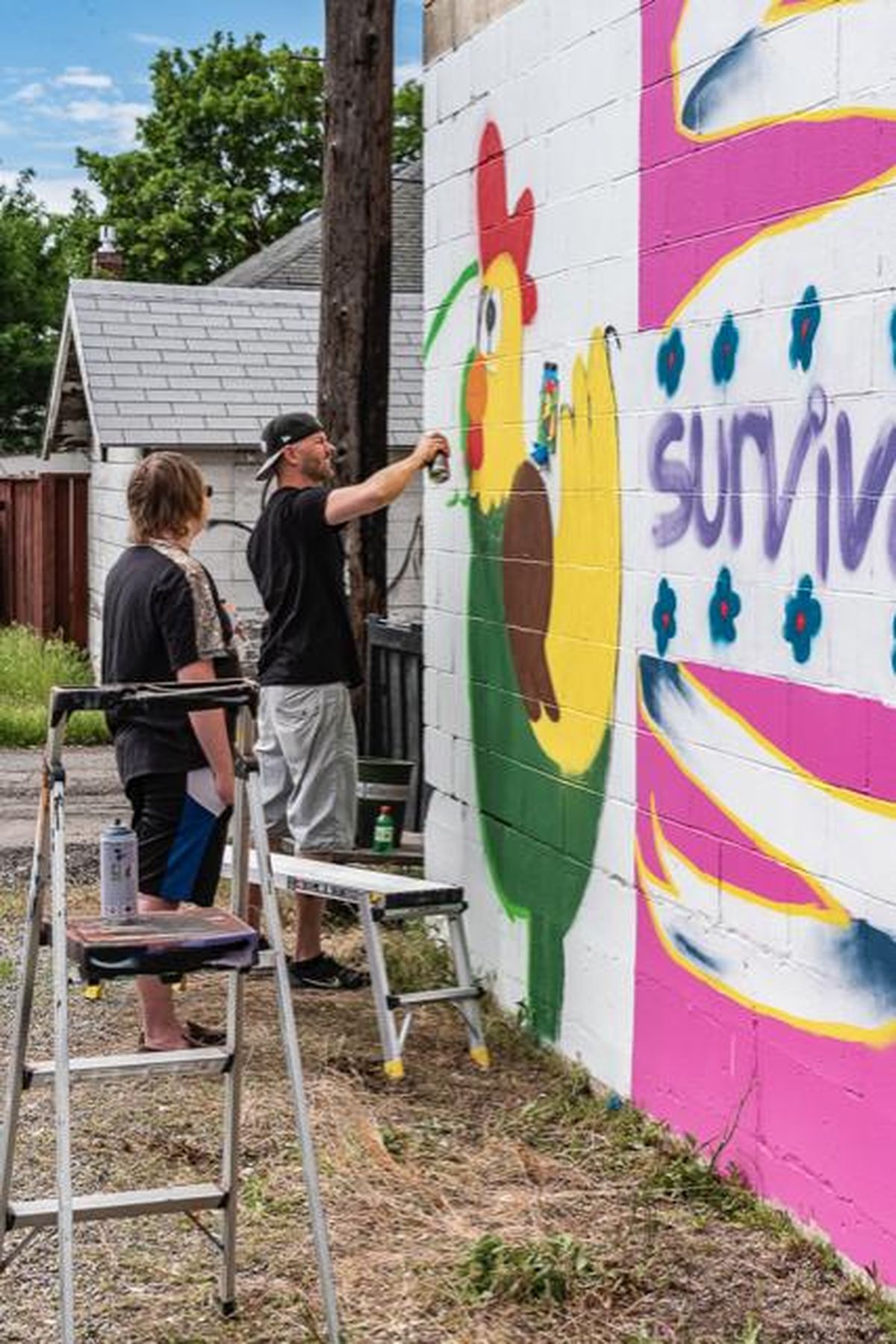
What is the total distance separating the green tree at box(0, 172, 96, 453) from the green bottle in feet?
104

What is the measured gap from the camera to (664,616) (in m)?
5.41

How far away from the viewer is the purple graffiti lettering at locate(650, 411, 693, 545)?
17.3 feet

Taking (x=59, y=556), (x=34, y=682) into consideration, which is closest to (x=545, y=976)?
(x=34, y=682)

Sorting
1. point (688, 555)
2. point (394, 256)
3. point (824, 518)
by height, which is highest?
point (394, 256)

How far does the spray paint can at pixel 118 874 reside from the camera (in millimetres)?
4508

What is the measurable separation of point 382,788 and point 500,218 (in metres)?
2.52

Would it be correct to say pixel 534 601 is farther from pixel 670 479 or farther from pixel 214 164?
pixel 214 164

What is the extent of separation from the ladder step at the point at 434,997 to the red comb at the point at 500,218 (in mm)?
2138

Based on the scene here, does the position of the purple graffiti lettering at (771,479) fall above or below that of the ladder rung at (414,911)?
above

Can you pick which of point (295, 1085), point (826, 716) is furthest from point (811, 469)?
point (295, 1085)

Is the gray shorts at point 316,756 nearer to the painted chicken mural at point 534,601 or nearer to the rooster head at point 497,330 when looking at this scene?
the painted chicken mural at point 534,601

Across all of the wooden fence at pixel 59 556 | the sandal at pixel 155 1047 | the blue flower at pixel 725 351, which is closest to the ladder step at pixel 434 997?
the sandal at pixel 155 1047

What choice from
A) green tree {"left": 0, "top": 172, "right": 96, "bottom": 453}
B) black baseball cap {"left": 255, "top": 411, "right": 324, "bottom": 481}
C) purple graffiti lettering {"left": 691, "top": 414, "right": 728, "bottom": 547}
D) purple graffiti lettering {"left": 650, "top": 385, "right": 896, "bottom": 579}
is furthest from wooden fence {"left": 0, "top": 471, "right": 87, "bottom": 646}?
green tree {"left": 0, "top": 172, "right": 96, "bottom": 453}

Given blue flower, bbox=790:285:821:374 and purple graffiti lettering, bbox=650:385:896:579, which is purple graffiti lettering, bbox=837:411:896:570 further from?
blue flower, bbox=790:285:821:374
